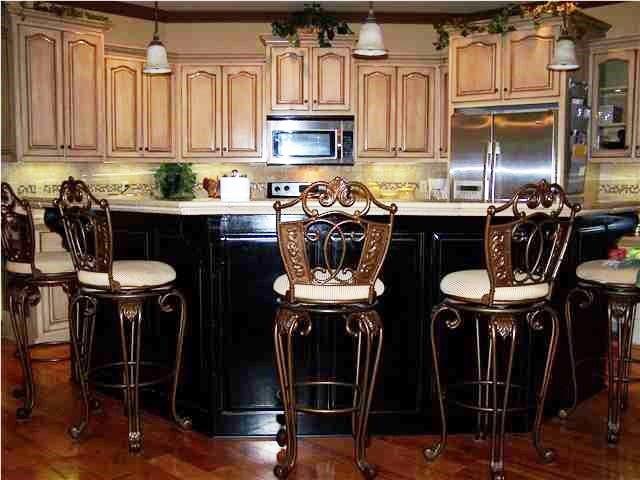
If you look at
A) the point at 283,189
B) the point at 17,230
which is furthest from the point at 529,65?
the point at 17,230

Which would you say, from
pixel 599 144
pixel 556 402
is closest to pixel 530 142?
pixel 599 144

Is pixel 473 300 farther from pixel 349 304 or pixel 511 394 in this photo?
pixel 511 394

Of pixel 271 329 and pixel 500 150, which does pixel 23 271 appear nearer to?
pixel 271 329

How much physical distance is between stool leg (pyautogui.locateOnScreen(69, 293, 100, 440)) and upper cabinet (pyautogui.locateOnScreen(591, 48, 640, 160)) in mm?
4130

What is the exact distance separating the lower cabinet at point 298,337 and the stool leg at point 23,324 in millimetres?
810

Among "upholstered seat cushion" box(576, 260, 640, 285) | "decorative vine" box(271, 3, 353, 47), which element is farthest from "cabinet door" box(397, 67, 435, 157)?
"upholstered seat cushion" box(576, 260, 640, 285)

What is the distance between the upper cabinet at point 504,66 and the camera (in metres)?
5.40

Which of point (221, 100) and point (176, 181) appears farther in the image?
point (221, 100)

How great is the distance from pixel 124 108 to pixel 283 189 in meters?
1.58

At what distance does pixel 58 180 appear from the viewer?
5.84m

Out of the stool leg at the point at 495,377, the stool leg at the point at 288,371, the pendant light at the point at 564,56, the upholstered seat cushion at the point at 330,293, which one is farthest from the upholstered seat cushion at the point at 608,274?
the pendant light at the point at 564,56

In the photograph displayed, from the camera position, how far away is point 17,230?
11.2 feet

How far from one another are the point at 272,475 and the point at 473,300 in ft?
3.41

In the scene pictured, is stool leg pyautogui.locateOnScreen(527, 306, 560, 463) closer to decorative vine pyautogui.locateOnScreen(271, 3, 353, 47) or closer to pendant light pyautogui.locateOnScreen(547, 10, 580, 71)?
pendant light pyautogui.locateOnScreen(547, 10, 580, 71)
